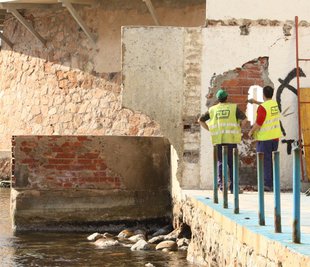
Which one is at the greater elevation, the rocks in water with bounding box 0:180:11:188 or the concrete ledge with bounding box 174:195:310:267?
the rocks in water with bounding box 0:180:11:188

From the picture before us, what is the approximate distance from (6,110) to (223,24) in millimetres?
9576

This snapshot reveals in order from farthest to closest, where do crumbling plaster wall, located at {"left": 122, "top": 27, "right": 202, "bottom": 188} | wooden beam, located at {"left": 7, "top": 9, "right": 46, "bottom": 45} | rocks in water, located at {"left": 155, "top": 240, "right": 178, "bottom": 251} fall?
wooden beam, located at {"left": 7, "top": 9, "right": 46, "bottom": 45}, crumbling plaster wall, located at {"left": 122, "top": 27, "right": 202, "bottom": 188}, rocks in water, located at {"left": 155, "top": 240, "right": 178, "bottom": 251}

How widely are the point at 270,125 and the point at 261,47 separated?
1.39 metres

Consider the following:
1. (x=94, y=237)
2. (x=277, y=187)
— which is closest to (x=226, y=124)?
(x=94, y=237)

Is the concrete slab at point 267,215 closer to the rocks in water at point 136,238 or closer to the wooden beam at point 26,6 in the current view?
the rocks in water at point 136,238

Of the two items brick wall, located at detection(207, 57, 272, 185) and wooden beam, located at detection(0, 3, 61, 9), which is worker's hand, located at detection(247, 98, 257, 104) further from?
wooden beam, located at detection(0, 3, 61, 9)

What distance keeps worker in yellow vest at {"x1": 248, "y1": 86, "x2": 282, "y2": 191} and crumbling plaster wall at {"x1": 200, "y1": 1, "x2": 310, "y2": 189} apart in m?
0.85

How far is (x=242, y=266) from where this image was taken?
6.52 meters

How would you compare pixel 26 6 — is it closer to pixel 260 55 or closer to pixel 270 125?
pixel 260 55

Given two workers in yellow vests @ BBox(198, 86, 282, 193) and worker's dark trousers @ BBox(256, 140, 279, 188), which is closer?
two workers in yellow vests @ BBox(198, 86, 282, 193)

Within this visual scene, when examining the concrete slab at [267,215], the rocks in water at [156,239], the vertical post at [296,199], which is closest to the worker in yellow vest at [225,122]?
the concrete slab at [267,215]

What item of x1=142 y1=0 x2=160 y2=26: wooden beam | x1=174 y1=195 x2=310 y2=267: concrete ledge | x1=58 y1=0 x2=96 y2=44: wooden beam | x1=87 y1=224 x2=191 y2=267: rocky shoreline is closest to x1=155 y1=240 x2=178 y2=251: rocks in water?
x1=87 y1=224 x2=191 y2=267: rocky shoreline

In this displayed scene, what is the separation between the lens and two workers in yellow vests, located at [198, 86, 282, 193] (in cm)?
993

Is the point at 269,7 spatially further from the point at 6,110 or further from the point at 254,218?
the point at 6,110
